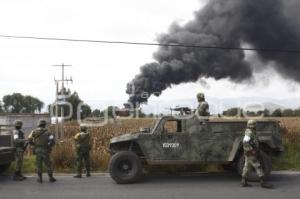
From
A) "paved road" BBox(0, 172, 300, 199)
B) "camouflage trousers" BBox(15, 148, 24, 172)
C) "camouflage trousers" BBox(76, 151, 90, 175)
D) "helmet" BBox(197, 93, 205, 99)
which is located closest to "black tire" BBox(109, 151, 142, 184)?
"paved road" BBox(0, 172, 300, 199)

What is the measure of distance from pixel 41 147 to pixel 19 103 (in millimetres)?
100280

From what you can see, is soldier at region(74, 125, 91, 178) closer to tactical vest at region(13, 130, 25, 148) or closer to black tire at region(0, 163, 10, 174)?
tactical vest at region(13, 130, 25, 148)

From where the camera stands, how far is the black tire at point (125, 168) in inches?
437

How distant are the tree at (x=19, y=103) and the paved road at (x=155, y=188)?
317 ft

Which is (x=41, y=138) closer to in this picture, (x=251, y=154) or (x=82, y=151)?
(x=82, y=151)

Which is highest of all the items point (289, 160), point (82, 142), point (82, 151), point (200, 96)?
point (200, 96)

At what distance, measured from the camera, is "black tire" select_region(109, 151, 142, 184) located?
11.1 meters

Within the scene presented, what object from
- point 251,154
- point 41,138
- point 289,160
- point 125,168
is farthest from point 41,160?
point 289,160

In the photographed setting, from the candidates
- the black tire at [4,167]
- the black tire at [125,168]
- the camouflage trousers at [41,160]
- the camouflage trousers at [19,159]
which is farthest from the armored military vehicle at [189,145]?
the black tire at [4,167]

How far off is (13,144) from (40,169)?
1516mm

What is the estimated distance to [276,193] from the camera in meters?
9.70

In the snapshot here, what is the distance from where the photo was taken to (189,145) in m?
11.3

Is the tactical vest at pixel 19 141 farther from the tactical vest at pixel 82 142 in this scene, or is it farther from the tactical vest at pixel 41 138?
the tactical vest at pixel 82 142

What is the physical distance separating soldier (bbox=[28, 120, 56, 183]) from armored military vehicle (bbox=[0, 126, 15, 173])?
78 centimetres
